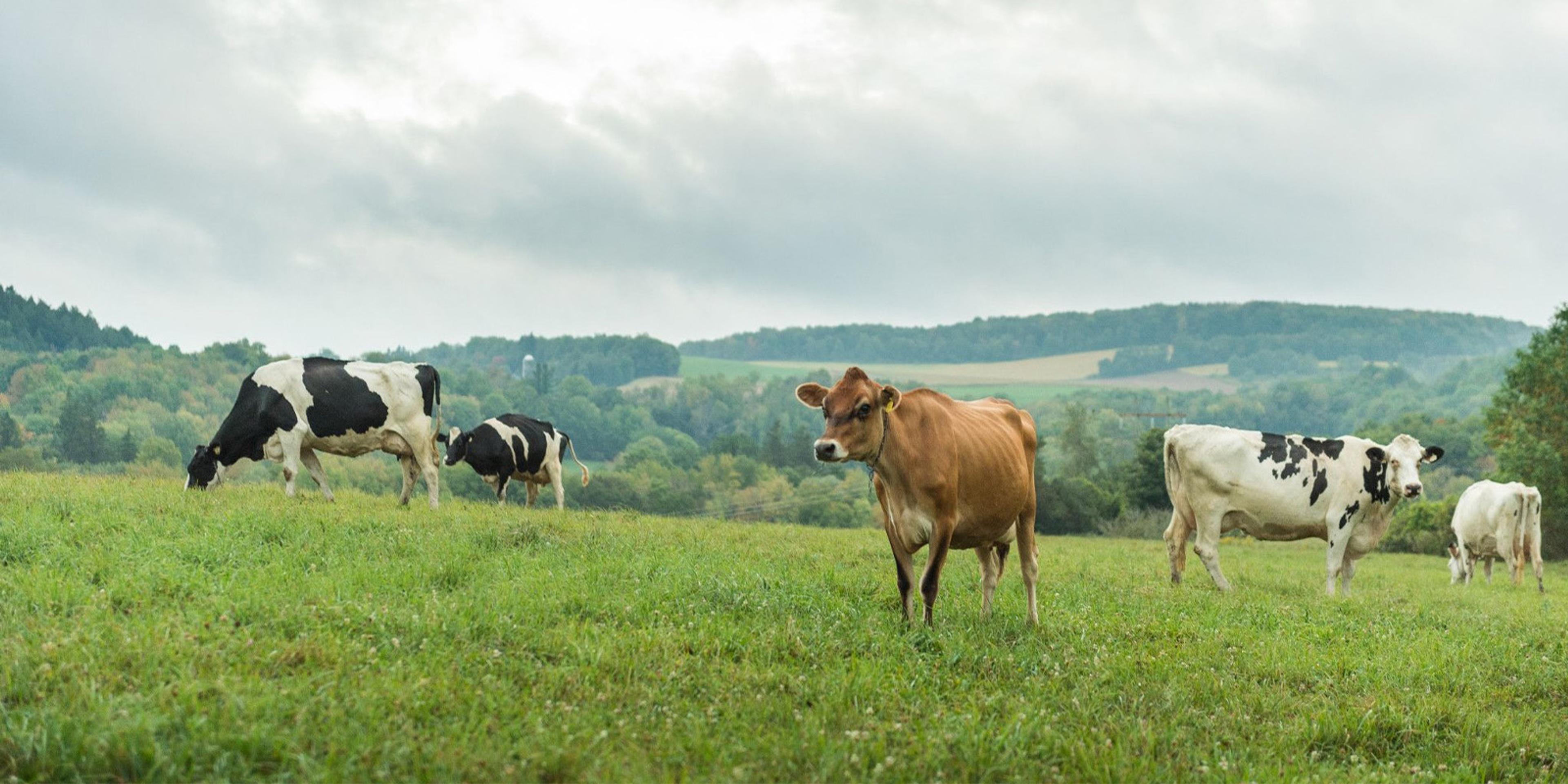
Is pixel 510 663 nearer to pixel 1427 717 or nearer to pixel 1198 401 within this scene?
pixel 1427 717

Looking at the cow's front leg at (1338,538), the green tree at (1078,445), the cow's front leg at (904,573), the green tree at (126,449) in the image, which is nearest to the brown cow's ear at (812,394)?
the cow's front leg at (904,573)

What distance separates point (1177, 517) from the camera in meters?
16.3

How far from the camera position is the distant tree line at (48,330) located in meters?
131

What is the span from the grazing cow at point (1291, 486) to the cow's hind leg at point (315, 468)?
1345cm

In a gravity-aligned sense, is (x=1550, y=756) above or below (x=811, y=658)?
below

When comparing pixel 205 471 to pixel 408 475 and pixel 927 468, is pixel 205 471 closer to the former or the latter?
pixel 408 475

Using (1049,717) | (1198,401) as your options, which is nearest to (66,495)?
(1049,717)

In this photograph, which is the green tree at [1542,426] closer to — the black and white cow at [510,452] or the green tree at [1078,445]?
the black and white cow at [510,452]

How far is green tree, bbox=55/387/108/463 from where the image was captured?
76.8m

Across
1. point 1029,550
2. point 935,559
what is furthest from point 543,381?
point 935,559

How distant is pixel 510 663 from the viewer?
6.34 m

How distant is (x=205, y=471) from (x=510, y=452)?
23.1 feet

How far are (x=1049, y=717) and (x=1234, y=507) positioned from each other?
1152 centimetres

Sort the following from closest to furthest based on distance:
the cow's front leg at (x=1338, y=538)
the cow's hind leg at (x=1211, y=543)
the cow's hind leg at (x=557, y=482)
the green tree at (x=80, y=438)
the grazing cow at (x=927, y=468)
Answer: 1. the grazing cow at (x=927, y=468)
2. the cow's hind leg at (x=1211, y=543)
3. the cow's front leg at (x=1338, y=538)
4. the cow's hind leg at (x=557, y=482)
5. the green tree at (x=80, y=438)
